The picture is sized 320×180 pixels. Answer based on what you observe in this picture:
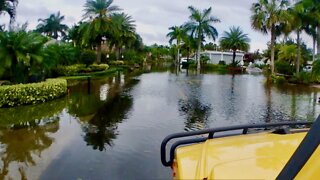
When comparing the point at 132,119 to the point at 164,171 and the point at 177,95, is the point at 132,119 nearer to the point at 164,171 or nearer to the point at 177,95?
the point at 164,171

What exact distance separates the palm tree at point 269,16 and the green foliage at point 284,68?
14.8 feet

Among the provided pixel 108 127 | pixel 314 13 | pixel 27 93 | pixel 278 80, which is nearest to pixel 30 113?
pixel 27 93

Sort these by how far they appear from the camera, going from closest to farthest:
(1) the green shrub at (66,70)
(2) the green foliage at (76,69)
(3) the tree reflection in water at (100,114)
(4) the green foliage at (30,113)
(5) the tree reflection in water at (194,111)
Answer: (3) the tree reflection in water at (100,114)
(5) the tree reflection in water at (194,111)
(4) the green foliage at (30,113)
(1) the green shrub at (66,70)
(2) the green foliage at (76,69)

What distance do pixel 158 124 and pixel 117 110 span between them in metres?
3.33

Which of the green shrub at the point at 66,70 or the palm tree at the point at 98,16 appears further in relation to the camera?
the palm tree at the point at 98,16

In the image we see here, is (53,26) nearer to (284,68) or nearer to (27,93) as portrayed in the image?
(284,68)

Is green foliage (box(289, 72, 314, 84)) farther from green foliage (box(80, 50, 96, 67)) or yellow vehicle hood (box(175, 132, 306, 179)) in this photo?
yellow vehicle hood (box(175, 132, 306, 179))

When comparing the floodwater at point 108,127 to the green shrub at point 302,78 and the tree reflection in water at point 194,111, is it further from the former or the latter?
the green shrub at point 302,78

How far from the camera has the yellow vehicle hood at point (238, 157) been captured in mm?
1903

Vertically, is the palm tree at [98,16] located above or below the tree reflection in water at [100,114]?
above

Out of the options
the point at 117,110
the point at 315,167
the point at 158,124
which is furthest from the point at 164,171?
the point at 117,110

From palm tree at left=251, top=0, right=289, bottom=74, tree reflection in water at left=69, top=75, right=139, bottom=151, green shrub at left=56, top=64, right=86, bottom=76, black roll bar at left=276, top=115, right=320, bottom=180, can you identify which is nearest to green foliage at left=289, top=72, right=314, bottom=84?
palm tree at left=251, top=0, right=289, bottom=74

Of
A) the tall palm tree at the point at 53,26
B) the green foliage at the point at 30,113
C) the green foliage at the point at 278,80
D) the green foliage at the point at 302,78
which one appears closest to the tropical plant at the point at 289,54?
the green foliage at the point at 278,80

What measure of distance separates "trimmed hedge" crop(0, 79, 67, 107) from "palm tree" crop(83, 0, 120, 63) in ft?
82.2
